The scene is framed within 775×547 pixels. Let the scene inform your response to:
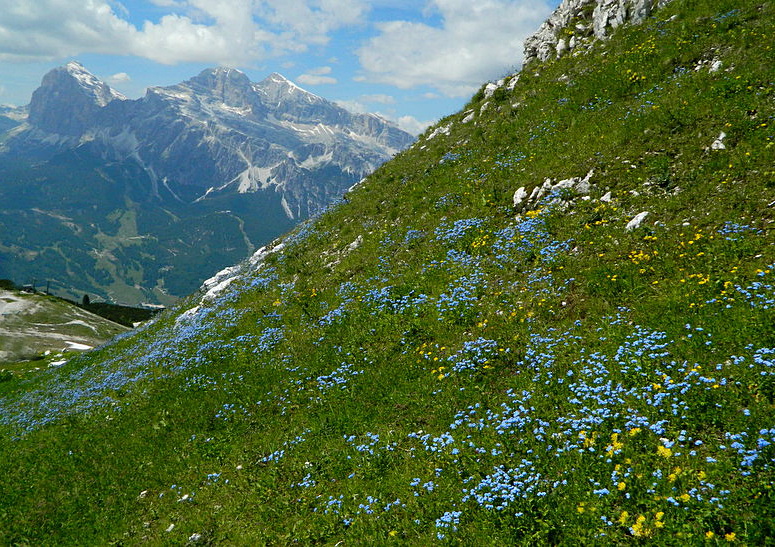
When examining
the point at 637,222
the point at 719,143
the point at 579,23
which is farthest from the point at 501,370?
the point at 579,23

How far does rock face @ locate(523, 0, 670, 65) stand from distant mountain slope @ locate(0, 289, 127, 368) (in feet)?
291

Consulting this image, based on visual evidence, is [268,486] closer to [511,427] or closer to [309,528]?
[309,528]

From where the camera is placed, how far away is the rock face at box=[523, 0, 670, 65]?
2512 centimetres

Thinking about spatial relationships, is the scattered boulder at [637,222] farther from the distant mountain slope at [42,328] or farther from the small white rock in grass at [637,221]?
the distant mountain slope at [42,328]

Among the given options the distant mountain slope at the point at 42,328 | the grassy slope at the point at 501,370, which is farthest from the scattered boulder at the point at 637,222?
the distant mountain slope at the point at 42,328

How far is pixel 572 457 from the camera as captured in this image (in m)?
7.49

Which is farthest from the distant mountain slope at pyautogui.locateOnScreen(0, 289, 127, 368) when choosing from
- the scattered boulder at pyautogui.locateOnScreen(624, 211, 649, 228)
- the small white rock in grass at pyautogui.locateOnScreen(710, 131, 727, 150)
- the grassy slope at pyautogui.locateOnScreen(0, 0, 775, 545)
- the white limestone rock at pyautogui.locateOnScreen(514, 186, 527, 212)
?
the small white rock in grass at pyautogui.locateOnScreen(710, 131, 727, 150)

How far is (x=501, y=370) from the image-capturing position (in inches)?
416

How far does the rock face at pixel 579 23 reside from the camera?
82.4 ft

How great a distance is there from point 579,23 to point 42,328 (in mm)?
125447

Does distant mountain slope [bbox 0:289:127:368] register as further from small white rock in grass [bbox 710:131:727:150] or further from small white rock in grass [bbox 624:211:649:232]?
small white rock in grass [bbox 710:131:727:150]

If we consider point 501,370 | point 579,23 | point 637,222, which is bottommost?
point 501,370

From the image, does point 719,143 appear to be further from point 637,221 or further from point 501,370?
point 501,370

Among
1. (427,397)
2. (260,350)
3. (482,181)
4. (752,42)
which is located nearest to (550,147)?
(482,181)
